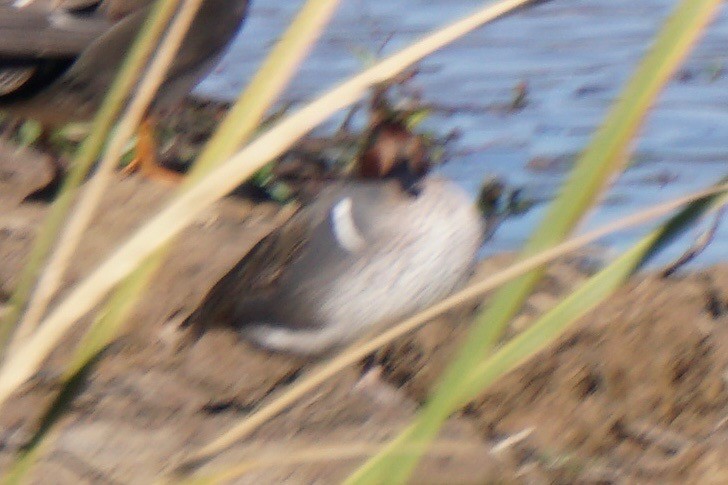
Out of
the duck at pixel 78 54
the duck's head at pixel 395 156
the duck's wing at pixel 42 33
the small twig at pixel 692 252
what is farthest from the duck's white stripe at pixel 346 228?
the duck's wing at pixel 42 33

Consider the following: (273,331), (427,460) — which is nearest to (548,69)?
(273,331)

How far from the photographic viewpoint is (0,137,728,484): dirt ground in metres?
3.06

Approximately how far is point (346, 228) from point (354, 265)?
0.15 m

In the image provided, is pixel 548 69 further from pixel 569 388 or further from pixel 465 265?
pixel 569 388

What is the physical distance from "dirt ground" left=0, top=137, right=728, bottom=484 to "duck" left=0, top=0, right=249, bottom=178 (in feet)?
1.51

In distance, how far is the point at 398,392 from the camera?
3.89 m

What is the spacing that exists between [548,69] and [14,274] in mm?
2942

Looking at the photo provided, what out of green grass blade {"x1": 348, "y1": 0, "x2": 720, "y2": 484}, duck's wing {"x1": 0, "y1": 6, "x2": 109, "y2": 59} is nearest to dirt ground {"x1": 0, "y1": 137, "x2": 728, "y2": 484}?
duck's wing {"x1": 0, "y1": 6, "x2": 109, "y2": 59}

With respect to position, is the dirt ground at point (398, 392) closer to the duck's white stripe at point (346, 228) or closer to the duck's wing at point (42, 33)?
the duck's white stripe at point (346, 228)

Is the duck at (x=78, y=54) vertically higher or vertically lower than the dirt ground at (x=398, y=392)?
higher

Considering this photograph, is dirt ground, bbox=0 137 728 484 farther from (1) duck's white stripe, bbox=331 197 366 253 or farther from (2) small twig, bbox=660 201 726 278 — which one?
(1) duck's white stripe, bbox=331 197 366 253

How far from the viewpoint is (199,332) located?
13.2 ft

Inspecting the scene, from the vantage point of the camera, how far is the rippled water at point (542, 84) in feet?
16.6

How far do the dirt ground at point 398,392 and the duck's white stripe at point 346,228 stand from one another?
0.40 m
